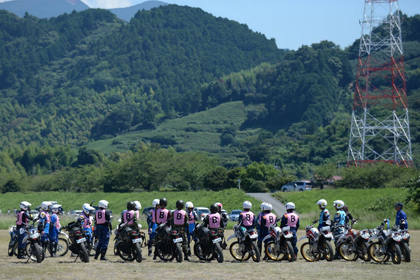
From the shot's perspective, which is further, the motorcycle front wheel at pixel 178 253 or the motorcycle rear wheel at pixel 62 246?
the motorcycle rear wheel at pixel 62 246

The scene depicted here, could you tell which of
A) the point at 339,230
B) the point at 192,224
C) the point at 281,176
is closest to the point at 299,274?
the point at 339,230

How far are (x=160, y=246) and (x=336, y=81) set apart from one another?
172 metres

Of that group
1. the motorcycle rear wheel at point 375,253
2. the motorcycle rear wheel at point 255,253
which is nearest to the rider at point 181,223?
the motorcycle rear wheel at point 255,253

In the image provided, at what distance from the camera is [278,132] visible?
175 metres

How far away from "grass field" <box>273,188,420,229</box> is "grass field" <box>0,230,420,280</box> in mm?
19494

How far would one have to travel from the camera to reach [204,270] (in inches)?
674

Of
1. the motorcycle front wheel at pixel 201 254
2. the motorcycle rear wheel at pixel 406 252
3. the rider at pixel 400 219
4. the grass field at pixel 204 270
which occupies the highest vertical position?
the rider at pixel 400 219

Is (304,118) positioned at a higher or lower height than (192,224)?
higher

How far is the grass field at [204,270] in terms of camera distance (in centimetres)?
1584

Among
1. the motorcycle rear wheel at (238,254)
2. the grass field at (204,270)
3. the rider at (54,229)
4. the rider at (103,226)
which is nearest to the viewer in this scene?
the grass field at (204,270)

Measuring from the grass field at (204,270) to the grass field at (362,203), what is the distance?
19494 millimetres

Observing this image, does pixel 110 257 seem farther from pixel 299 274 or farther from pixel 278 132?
pixel 278 132

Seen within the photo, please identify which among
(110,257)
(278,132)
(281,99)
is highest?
A: (281,99)

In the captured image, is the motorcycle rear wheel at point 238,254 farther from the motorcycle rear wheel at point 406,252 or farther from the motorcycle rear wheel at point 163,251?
the motorcycle rear wheel at point 406,252
